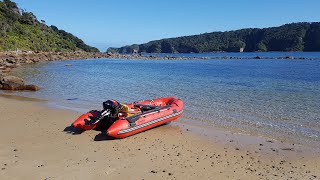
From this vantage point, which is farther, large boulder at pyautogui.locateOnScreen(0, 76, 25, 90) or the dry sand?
large boulder at pyautogui.locateOnScreen(0, 76, 25, 90)

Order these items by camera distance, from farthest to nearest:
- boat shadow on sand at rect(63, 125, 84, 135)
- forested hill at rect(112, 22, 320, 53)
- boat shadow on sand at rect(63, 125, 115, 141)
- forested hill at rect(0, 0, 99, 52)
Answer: forested hill at rect(112, 22, 320, 53) < forested hill at rect(0, 0, 99, 52) < boat shadow on sand at rect(63, 125, 84, 135) < boat shadow on sand at rect(63, 125, 115, 141)

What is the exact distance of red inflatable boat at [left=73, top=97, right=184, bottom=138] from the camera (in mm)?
9516

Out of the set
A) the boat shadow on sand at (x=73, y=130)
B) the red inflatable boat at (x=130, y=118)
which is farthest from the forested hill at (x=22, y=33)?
the red inflatable boat at (x=130, y=118)

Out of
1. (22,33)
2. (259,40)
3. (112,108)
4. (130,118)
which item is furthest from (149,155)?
(259,40)

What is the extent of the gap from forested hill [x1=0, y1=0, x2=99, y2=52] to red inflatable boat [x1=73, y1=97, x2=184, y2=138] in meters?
47.0

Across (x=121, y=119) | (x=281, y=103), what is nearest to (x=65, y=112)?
(x=121, y=119)

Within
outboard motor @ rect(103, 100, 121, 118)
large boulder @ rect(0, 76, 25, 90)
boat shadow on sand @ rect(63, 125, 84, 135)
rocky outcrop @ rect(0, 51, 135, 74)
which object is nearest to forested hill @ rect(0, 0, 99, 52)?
rocky outcrop @ rect(0, 51, 135, 74)

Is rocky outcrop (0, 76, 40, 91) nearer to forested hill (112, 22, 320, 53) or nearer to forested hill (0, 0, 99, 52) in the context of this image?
forested hill (0, 0, 99, 52)

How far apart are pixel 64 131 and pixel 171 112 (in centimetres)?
345

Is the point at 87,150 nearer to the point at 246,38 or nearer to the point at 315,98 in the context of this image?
the point at 315,98

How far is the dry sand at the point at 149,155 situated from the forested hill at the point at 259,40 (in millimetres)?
142735

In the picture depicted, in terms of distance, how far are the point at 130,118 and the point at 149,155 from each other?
2141mm

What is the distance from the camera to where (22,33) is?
69.9m

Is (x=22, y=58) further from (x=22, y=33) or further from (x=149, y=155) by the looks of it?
(x=149, y=155)
